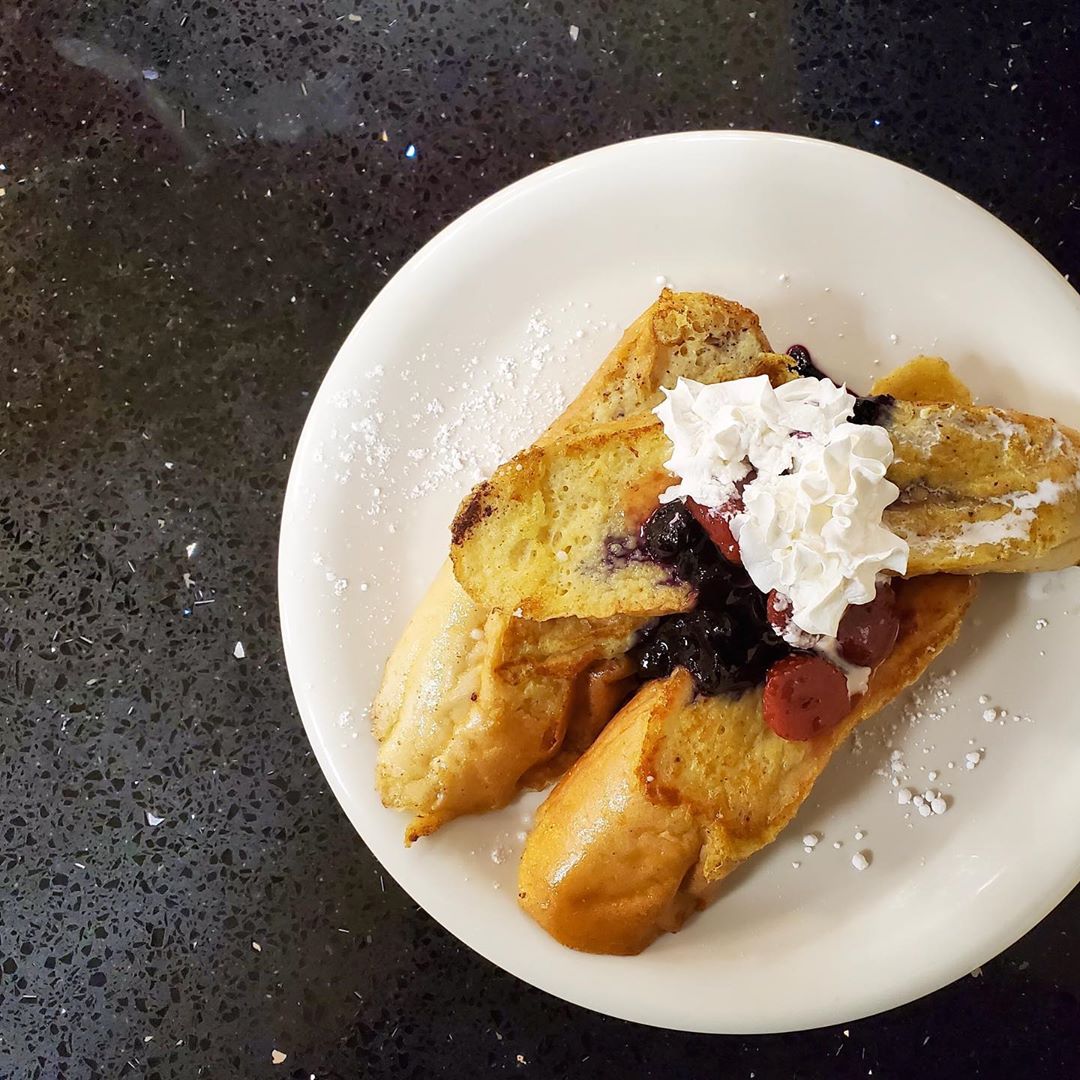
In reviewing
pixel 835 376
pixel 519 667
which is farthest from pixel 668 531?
pixel 835 376

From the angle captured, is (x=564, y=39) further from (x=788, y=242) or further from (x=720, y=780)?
(x=720, y=780)

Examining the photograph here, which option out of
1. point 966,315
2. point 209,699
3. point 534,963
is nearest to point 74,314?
point 209,699

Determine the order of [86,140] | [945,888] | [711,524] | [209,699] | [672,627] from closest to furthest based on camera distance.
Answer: [711,524] → [672,627] → [945,888] → [209,699] → [86,140]

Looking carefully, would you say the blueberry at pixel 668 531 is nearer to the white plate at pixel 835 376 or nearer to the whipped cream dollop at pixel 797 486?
the whipped cream dollop at pixel 797 486

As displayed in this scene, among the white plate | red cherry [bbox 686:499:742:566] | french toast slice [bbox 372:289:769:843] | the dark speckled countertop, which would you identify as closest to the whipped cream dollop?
red cherry [bbox 686:499:742:566]

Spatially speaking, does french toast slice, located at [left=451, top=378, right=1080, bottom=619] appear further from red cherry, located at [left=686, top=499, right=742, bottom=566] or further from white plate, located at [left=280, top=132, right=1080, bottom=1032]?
white plate, located at [left=280, top=132, right=1080, bottom=1032]

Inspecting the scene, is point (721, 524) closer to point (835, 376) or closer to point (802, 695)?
point (802, 695)
